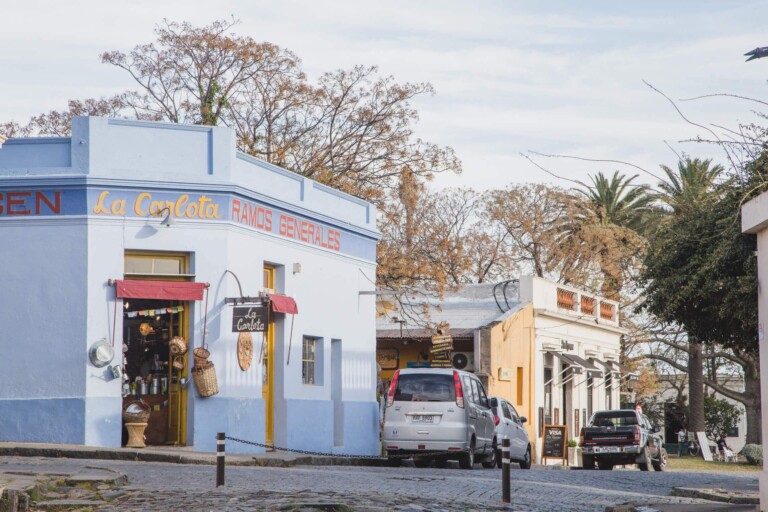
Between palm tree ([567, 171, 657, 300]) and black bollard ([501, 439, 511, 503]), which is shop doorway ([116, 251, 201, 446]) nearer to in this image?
black bollard ([501, 439, 511, 503])

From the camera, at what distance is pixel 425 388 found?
22734mm

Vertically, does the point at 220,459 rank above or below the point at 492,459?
above

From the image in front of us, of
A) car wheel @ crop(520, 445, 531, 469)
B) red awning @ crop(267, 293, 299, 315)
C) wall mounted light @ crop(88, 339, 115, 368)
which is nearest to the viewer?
wall mounted light @ crop(88, 339, 115, 368)

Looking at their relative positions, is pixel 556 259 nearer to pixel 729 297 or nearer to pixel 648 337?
pixel 648 337

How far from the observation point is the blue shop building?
2109 cm

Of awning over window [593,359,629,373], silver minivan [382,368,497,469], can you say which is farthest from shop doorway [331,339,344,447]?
awning over window [593,359,629,373]

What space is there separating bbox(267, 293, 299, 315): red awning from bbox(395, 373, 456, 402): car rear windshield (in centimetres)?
271

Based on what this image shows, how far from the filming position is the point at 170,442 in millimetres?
22172

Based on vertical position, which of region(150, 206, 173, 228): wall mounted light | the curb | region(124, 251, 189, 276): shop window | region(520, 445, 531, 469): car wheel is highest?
region(150, 206, 173, 228): wall mounted light

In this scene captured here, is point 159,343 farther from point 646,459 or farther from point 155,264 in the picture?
point 646,459

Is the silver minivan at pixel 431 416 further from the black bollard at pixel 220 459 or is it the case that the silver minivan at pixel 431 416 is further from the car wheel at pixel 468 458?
the black bollard at pixel 220 459

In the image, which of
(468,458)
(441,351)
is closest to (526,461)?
(468,458)

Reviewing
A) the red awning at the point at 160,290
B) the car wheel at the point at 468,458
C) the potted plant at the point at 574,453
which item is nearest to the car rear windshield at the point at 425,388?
the car wheel at the point at 468,458

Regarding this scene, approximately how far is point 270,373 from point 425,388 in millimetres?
3526
